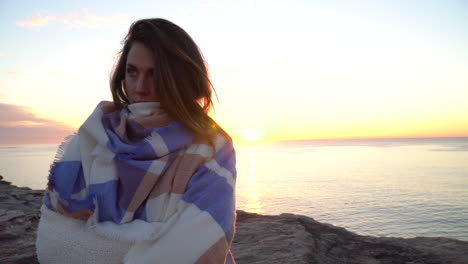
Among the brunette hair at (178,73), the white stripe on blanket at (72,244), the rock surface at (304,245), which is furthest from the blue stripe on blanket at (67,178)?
the rock surface at (304,245)

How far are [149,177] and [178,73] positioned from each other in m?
0.65

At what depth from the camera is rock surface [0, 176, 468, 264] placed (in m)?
3.42

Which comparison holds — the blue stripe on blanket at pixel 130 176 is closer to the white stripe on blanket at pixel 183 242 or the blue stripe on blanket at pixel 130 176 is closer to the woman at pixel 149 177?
the woman at pixel 149 177

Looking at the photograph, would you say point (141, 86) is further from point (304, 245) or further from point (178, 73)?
point (304, 245)

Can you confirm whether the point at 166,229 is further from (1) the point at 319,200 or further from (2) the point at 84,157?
(1) the point at 319,200

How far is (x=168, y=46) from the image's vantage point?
76.2 inches

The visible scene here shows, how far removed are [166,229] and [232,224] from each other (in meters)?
0.34

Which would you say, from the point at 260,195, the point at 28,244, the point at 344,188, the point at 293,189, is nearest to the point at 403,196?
the point at 344,188

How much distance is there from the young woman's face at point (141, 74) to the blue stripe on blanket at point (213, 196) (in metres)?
0.60

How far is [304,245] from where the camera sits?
3.73 meters

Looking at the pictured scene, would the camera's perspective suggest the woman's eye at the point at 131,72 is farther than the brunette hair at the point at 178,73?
Yes

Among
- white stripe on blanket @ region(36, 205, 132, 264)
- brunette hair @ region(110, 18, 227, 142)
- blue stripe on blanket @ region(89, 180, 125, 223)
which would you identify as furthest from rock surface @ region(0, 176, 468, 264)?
brunette hair @ region(110, 18, 227, 142)

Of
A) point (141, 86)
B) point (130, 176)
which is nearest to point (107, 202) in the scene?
point (130, 176)

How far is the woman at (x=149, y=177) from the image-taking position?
1576mm
